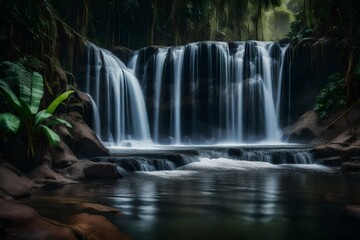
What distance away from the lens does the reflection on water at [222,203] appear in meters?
5.44

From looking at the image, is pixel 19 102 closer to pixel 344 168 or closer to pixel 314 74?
pixel 344 168

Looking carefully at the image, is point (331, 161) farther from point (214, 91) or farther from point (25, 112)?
point (214, 91)

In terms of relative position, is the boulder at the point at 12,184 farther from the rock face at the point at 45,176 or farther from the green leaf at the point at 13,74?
the green leaf at the point at 13,74

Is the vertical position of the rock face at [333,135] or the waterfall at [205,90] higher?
the waterfall at [205,90]

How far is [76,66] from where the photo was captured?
75.8 ft

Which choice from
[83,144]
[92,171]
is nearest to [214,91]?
[83,144]

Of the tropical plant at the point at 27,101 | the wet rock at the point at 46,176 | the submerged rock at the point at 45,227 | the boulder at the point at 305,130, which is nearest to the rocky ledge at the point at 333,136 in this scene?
the boulder at the point at 305,130

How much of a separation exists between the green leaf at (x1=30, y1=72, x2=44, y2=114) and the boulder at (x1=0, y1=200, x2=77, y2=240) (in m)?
4.50

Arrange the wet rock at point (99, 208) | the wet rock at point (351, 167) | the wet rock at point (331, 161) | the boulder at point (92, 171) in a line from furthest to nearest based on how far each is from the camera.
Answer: the wet rock at point (331, 161)
the wet rock at point (351, 167)
the boulder at point (92, 171)
the wet rock at point (99, 208)

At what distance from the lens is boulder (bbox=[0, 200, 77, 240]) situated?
4457 mm

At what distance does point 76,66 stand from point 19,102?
1422cm

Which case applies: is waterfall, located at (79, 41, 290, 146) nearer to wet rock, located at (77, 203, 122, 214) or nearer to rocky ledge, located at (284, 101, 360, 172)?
rocky ledge, located at (284, 101, 360, 172)

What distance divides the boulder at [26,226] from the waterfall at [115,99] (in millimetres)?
16876

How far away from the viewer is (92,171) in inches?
428
